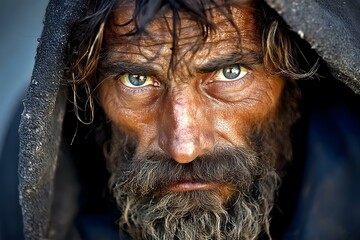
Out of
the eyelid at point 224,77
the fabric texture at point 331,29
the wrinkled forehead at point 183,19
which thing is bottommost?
the eyelid at point 224,77

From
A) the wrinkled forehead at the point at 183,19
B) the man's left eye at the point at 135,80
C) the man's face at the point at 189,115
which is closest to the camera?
the wrinkled forehead at the point at 183,19

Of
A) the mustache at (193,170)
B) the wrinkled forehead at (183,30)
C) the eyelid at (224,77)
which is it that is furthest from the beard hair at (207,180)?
the wrinkled forehead at (183,30)

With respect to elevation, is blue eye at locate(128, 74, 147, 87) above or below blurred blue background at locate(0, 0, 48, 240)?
above

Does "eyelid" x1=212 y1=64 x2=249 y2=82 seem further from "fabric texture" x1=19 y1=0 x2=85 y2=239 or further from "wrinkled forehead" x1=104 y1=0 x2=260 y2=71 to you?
"fabric texture" x1=19 y1=0 x2=85 y2=239

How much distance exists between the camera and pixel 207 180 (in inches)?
82.5

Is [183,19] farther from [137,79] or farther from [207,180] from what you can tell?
[207,180]

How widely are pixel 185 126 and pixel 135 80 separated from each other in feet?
0.81

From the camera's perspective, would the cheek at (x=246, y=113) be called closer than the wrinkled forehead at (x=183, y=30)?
No

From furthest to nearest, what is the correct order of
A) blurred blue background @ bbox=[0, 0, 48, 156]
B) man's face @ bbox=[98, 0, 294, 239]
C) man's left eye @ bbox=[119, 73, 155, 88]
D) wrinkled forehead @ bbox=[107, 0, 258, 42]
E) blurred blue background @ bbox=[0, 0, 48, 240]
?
blurred blue background @ bbox=[0, 0, 48, 156]
blurred blue background @ bbox=[0, 0, 48, 240]
man's left eye @ bbox=[119, 73, 155, 88]
man's face @ bbox=[98, 0, 294, 239]
wrinkled forehead @ bbox=[107, 0, 258, 42]

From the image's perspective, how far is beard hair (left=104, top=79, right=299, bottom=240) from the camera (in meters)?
2.11

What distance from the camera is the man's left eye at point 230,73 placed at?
6.95ft

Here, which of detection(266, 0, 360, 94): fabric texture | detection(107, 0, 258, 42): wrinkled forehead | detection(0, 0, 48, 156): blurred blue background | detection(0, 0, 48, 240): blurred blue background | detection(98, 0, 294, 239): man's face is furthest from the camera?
detection(0, 0, 48, 156): blurred blue background

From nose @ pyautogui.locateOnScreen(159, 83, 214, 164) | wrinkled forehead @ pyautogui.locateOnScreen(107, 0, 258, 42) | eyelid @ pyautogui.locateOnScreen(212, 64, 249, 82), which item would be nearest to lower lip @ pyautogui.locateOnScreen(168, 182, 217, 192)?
nose @ pyautogui.locateOnScreen(159, 83, 214, 164)

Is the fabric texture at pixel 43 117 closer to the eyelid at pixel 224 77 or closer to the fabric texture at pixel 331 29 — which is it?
the eyelid at pixel 224 77
